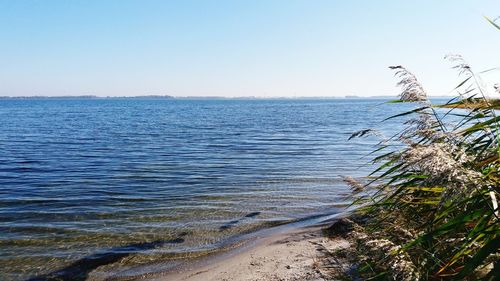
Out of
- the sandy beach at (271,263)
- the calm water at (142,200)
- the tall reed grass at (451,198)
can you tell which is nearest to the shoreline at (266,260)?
the sandy beach at (271,263)

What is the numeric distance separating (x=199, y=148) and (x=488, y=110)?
883 inches

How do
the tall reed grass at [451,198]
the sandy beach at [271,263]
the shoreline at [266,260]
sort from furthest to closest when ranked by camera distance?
the shoreline at [266,260], the sandy beach at [271,263], the tall reed grass at [451,198]

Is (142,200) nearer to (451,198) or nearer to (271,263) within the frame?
(271,263)

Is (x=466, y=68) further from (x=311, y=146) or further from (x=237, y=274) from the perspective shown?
(x=311, y=146)

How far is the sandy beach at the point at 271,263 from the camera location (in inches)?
250

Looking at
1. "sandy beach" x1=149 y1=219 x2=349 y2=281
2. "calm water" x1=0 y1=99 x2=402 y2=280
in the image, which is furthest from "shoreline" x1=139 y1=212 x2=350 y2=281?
"calm water" x1=0 y1=99 x2=402 y2=280

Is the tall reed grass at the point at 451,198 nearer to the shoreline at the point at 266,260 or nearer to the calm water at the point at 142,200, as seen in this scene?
the calm water at the point at 142,200

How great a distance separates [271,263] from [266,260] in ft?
0.77

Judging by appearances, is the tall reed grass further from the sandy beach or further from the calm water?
the sandy beach

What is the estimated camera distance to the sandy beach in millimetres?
6348

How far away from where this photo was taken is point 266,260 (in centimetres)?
734

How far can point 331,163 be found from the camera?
19141 millimetres

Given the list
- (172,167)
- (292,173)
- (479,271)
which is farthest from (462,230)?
(172,167)

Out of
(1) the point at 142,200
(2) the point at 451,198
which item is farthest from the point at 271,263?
(1) the point at 142,200
